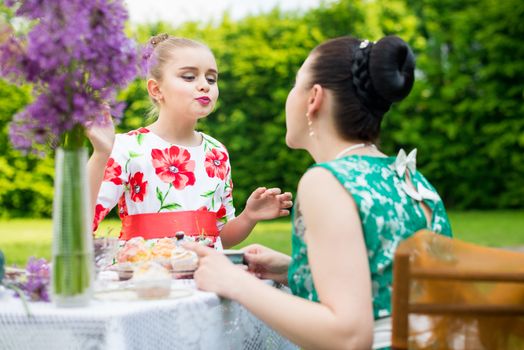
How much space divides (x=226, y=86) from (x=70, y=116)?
11.5 metres

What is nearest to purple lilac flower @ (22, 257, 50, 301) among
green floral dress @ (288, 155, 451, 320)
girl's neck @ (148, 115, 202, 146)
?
green floral dress @ (288, 155, 451, 320)

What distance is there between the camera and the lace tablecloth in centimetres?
185

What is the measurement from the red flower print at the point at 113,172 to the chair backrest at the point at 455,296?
4.82 ft

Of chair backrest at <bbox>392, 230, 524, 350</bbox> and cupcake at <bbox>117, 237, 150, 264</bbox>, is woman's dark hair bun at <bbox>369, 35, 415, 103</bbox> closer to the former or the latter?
chair backrest at <bbox>392, 230, 524, 350</bbox>

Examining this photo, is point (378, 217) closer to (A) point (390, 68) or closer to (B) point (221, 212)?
(A) point (390, 68)

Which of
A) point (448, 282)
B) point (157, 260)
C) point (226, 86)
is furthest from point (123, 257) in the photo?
point (226, 86)

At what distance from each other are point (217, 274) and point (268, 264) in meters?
0.37

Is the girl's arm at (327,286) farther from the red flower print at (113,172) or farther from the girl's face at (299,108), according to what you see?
the red flower print at (113,172)

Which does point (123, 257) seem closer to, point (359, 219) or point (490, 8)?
point (359, 219)

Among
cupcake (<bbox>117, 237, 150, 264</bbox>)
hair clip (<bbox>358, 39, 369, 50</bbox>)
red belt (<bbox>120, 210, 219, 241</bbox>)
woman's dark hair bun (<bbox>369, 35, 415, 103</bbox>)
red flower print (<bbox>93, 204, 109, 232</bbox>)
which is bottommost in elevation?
cupcake (<bbox>117, 237, 150, 264</bbox>)

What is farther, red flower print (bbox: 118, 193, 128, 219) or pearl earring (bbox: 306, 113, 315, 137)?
red flower print (bbox: 118, 193, 128, 219)

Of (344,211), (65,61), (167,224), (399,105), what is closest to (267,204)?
(167,224)

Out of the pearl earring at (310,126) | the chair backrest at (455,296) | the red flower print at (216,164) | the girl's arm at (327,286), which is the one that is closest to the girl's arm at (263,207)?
the red flower print at (216,164)

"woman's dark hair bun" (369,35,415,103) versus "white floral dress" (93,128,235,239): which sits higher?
"woman's dark hair bun" (369,35,415,103)
